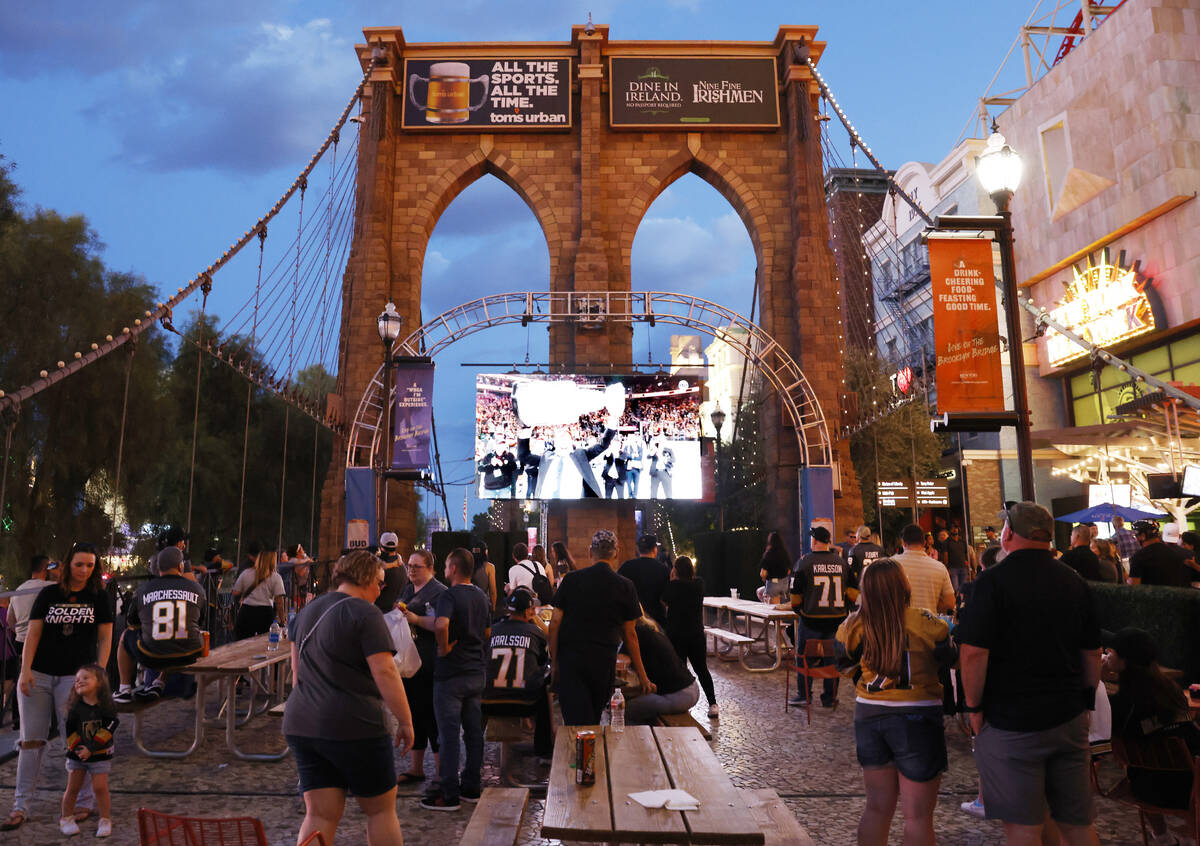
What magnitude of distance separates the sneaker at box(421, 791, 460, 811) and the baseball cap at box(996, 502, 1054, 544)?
14.5 feet

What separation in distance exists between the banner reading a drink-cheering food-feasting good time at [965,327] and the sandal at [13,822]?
8.84 m

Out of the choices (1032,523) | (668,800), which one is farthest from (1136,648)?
(668,800)

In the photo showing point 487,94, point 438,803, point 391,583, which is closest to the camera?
point 438,803

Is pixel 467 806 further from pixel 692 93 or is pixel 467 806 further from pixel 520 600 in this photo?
pixel 692 93

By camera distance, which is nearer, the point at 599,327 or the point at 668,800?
the point at 668,800

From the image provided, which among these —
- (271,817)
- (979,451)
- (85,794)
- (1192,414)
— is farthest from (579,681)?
(979,451)

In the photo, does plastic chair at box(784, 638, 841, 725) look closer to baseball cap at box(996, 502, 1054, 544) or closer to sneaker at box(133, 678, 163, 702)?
baseball cap at box(996, 502, 1054, 544)

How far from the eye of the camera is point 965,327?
9430 mm

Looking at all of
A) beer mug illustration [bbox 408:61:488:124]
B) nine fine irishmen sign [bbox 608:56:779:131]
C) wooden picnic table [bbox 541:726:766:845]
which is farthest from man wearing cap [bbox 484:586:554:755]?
beer mug illustration [bbox 408:61:488:124]

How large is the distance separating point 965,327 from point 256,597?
9.37 meters

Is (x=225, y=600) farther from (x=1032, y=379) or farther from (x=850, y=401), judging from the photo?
(x=1032, y=379)

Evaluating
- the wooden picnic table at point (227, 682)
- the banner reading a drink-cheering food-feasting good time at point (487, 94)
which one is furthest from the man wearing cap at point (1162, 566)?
the banner reading a drink-cheering food-feasting good time at point (487, 94)

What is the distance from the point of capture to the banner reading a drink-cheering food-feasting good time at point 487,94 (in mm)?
26406

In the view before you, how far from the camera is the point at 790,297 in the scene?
26.0m
